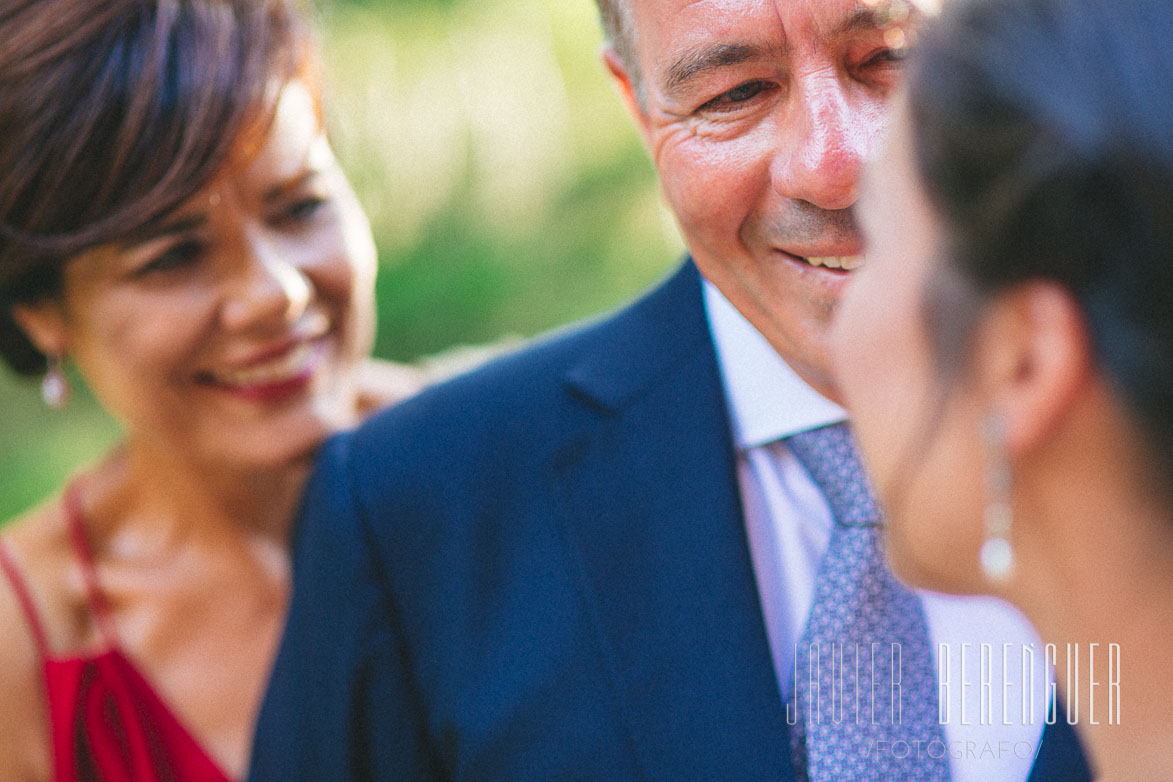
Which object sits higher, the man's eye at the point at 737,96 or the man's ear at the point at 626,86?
the man's ear at the point at 626,86

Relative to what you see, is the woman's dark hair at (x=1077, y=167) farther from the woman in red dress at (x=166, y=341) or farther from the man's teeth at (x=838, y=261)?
the woman in red dress at (x=166, y=341)

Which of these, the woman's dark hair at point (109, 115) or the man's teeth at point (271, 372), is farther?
the man's teeth at point (271, 372)

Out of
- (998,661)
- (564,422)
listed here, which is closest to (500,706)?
(564,422)

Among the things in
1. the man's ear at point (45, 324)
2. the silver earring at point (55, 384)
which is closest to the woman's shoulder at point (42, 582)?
the silver earring at point (55, 384)

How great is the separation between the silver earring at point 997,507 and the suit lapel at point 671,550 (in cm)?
50

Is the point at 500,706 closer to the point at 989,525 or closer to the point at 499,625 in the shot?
the point at 499,625

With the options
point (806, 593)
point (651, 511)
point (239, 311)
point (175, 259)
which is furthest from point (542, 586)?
point (175, 259)

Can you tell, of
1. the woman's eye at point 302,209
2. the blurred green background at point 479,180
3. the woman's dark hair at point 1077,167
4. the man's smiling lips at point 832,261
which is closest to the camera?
the woman's dark hair at point 1077,167

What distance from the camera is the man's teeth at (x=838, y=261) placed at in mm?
1616

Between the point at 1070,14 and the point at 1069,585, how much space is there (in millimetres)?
550

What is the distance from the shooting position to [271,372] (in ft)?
7.75

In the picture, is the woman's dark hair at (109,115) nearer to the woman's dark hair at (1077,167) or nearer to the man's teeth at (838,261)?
the man's teeth at (838,261)

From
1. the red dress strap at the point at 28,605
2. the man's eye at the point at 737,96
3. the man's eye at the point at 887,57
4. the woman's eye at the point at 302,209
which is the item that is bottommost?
the red dress strap at the point at 28,605

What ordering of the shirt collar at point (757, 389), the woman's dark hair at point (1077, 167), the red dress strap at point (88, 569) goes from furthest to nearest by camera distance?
the red dress strap at point (88, 569), the shirt collar at point (757, 389), the woman's dark hair at point (1077, 167)
